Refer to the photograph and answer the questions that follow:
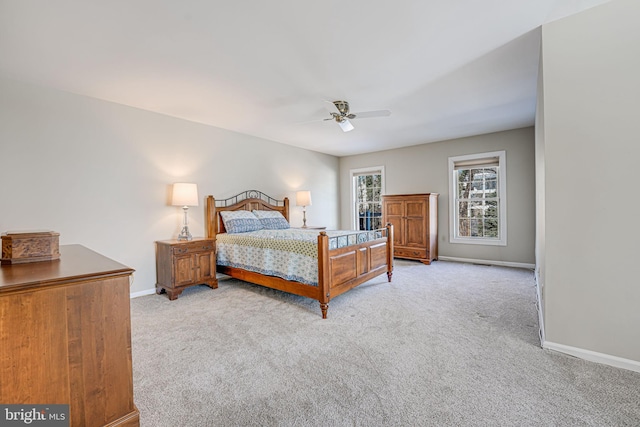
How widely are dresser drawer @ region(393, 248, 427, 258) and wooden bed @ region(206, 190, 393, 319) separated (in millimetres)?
1526

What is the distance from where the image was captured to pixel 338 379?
1.90 metres

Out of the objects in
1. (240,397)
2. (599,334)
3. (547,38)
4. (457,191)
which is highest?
(547,38)

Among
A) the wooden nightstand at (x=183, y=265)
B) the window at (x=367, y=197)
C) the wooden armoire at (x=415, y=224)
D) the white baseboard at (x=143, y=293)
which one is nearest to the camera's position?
the wooden nightstand at (x=183, y=265)

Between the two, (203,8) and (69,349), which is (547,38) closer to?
(203,8)

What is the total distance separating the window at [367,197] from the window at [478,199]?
1696 mm

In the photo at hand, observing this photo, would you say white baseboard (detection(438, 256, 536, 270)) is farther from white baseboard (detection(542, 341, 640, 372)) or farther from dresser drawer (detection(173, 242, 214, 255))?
dresser drawer (detection(173, 242, 214, 255))

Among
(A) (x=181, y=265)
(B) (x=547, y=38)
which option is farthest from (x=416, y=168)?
(A) (x=181, y=265)

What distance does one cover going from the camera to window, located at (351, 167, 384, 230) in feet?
22.8

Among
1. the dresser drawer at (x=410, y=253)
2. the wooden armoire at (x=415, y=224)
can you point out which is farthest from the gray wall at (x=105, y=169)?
the dresser drawer at (x=410, y=253)

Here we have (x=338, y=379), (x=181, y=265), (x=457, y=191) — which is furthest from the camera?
(x=457, y=191)

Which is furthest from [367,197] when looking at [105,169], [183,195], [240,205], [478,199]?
[105,169]

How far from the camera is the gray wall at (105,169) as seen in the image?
296cm

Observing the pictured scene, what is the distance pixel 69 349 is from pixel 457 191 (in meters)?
6.09

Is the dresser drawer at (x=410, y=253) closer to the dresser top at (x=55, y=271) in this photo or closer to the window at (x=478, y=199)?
the window at (x=478, y=199)
